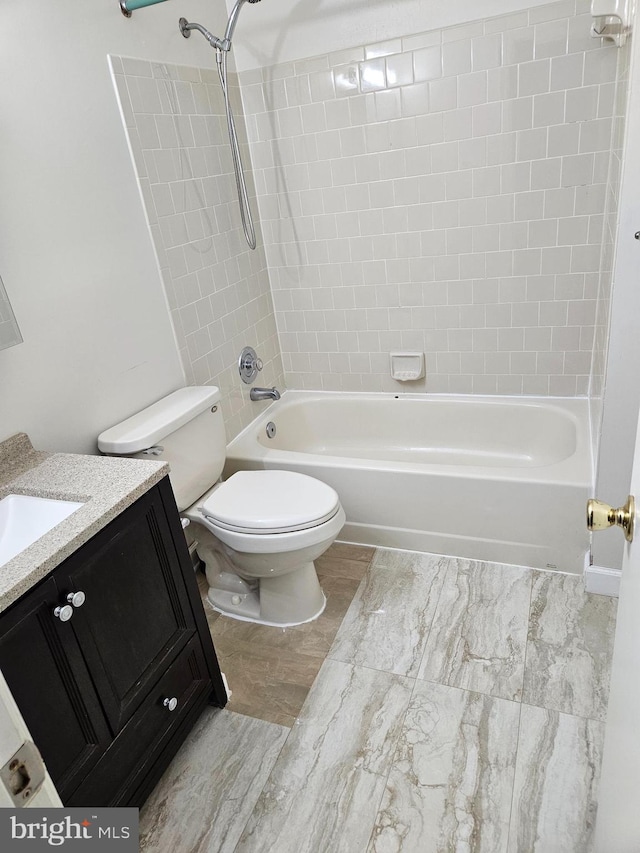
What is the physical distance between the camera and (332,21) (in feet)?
7.50

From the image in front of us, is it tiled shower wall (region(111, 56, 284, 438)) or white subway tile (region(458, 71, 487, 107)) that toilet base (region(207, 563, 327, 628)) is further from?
white subway tile (region(458, 71, 487, 107))

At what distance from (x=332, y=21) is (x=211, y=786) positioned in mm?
2703

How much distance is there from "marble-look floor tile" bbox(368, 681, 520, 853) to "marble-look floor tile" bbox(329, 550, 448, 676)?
158mm

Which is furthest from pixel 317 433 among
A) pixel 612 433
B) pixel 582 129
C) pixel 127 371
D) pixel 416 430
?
pixel 582 129

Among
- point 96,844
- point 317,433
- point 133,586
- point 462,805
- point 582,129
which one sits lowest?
point 462,805

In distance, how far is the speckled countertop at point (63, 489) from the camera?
3.51ft

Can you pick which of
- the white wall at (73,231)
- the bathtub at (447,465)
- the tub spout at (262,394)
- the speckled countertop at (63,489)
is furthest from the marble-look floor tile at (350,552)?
the speckled countertop at (63,489)

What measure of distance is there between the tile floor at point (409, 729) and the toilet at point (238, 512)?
0.11 metres

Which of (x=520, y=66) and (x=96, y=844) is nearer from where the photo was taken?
(x=96, y=844)

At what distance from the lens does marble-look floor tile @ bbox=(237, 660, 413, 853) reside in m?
1.39

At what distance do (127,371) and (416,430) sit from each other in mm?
1459

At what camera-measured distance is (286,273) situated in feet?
9.19

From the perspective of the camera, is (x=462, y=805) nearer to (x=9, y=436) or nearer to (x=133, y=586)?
(x=133, y=586)

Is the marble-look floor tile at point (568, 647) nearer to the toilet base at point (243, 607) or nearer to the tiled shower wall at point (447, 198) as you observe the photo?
the toilet base at point (243, 607)
